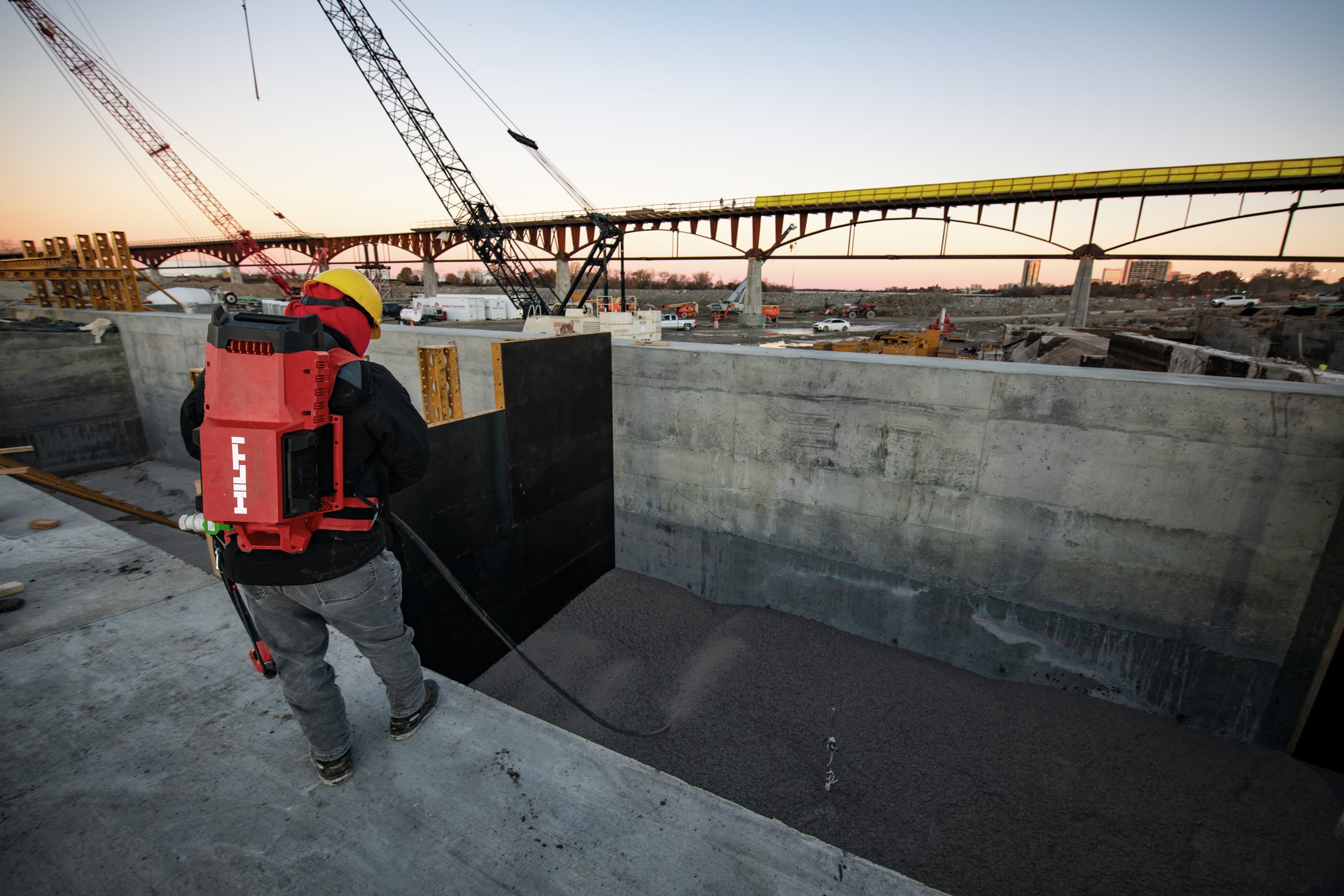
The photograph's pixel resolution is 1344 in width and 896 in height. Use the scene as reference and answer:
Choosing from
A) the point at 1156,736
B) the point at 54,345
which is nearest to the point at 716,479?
the point at 1156,736

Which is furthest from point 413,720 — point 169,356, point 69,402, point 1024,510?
point 69,402

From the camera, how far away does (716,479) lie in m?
7.41

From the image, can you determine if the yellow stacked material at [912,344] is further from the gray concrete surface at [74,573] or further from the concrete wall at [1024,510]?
the gray concrete surface at [74,573]

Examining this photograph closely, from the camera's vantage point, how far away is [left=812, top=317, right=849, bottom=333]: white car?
3356cm

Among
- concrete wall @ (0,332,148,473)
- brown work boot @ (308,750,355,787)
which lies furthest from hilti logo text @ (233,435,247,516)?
concrete wall @ (0,332,148,473)

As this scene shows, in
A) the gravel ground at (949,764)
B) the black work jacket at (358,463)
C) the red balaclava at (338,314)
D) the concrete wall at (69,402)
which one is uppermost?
the red balaclava at (338,314)

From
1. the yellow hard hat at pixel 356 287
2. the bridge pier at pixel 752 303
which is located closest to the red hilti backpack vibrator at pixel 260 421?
the yellow hard hat at pixel 356 287

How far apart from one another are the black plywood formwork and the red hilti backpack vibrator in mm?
3245

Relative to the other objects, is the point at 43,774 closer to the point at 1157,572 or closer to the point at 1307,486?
the point at 1157,572

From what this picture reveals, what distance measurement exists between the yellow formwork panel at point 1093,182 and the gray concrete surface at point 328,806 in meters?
33.0

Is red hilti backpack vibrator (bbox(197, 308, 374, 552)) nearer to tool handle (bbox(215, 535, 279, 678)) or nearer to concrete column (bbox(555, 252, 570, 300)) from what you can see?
tool handle (bbox(215, 535, 279, 678))

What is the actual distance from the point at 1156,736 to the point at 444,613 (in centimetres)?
755

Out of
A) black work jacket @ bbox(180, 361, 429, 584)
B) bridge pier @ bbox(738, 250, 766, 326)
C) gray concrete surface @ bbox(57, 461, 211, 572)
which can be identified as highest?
bridge pier @ bbox(738, 250, 766, 326)

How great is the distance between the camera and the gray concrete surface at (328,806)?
197 cm
